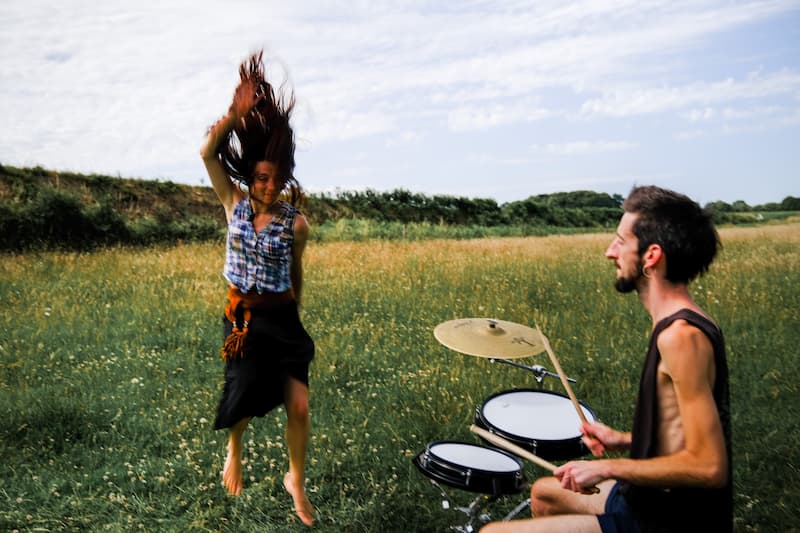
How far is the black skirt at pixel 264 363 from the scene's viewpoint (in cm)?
329

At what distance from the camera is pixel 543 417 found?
10.8ft

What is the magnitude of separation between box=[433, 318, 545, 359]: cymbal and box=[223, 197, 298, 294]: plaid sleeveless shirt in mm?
851

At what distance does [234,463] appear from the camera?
378 cm

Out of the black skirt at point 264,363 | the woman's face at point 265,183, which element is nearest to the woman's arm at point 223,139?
the woman's face at point 265,183

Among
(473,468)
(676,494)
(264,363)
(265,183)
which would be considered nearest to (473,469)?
(473,468)

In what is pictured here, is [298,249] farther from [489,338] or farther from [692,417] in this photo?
[692,417]

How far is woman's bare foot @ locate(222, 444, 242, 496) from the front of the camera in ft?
12.3

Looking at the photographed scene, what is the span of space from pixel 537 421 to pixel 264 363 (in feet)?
4.65

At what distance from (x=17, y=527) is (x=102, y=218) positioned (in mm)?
12717

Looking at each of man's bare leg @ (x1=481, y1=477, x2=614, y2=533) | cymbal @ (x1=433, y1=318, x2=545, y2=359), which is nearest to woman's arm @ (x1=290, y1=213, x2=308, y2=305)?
cymbal @ (x1=433, y1=318, x2=545, y2=359)

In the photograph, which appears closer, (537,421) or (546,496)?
(546,496)

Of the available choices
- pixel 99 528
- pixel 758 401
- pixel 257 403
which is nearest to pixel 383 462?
pixel 257 403

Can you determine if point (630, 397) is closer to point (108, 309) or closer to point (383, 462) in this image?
point (383, 462)

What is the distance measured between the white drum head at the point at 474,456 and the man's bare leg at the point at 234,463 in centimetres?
117
